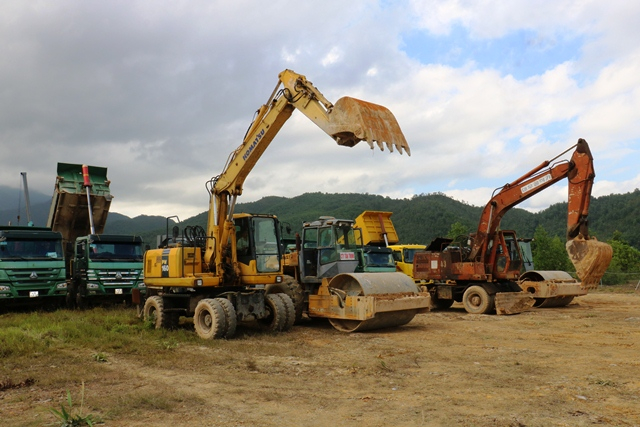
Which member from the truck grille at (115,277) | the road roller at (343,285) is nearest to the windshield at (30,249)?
the truck grille at (115,277)

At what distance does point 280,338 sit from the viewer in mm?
10422

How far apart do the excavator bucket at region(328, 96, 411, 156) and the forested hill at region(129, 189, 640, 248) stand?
48871 mm

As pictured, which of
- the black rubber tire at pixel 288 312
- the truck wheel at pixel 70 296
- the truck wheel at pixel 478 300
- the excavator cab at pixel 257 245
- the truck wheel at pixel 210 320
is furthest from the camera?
the truck wheel at pixel 70 296

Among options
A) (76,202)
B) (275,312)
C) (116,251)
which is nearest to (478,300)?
(275,312)

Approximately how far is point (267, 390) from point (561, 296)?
13.2 meters

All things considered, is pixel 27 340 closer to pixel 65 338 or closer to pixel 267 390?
pixel 65 338

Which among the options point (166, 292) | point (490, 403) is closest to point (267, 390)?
point (490, 403)

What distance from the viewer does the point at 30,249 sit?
1460cm

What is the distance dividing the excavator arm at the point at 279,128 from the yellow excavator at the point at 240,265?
21mm

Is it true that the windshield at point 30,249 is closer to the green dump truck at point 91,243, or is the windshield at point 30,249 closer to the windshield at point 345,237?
the green dump truck at point 91,243

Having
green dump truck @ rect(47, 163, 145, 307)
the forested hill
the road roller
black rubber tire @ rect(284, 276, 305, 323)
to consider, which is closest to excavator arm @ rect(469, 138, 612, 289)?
the road roller

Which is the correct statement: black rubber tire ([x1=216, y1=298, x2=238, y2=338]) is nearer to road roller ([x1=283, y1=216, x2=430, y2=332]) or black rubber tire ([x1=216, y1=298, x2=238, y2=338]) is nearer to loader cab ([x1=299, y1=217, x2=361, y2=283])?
road roller ([x1=283, y1=216, x2=430, y2=332])

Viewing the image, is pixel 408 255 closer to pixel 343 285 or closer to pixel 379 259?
pixel 379 259

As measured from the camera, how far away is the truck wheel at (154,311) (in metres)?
11.5
